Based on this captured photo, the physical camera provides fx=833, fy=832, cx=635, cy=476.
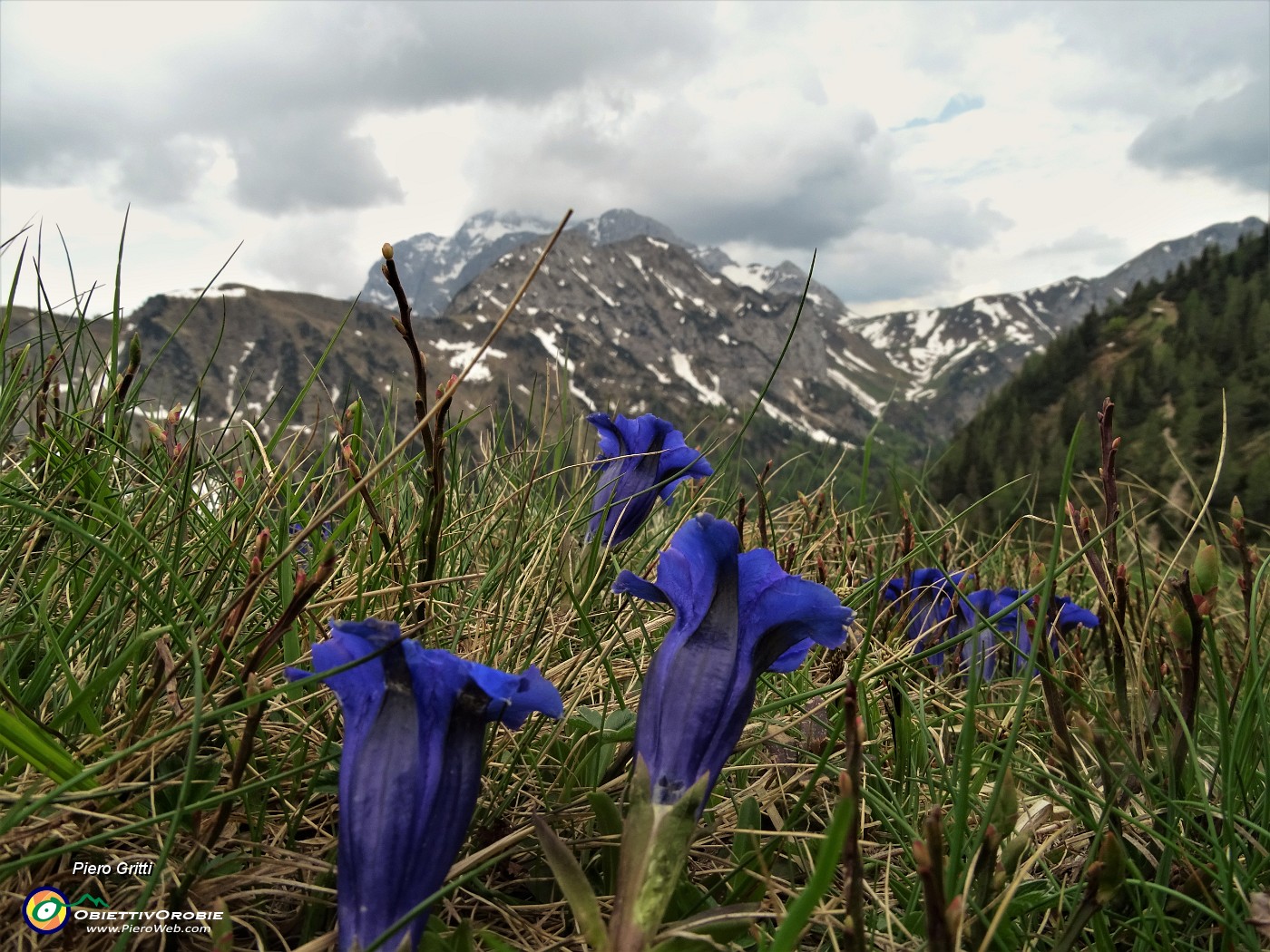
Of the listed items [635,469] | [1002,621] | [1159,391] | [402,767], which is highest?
[1159,391]

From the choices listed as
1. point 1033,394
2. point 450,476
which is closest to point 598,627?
point 450,476

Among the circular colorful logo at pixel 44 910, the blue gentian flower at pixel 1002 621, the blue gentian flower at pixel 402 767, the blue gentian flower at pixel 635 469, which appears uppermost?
the blue gentian flower at pixel 635 469

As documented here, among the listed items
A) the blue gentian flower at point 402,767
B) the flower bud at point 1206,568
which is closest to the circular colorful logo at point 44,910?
the blue gentian flower at point 402,767

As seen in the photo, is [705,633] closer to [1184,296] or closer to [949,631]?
[949,631]

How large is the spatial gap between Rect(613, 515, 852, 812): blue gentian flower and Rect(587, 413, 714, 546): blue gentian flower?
1226 millimetres

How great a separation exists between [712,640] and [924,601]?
208cm

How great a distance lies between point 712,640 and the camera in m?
1.44

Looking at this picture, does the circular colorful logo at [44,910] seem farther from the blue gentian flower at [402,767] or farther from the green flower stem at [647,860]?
the green flower stem at [647,860]

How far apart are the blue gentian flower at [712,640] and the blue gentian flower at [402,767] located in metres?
0.24

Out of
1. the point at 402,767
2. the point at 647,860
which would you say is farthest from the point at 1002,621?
the point at 402,767

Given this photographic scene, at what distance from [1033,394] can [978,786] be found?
107 meters

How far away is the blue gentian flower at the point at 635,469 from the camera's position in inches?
109

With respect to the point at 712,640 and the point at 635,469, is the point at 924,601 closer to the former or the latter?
the point at 635,469

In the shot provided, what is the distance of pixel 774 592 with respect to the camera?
1.47 meters
